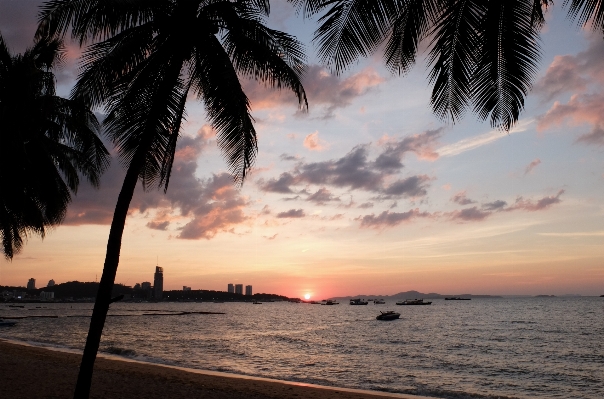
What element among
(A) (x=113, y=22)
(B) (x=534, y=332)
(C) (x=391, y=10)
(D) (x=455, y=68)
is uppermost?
(A) (x=113, y=22)

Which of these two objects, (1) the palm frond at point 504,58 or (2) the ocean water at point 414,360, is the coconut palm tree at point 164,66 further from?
(2) the ocean water at point 414,360

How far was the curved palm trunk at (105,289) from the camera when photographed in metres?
7.71

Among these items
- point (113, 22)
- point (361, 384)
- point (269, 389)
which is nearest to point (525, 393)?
point (361, 384)

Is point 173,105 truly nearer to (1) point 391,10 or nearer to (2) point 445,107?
(1) point 391,10

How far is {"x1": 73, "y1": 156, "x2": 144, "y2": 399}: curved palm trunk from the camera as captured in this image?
7715mm

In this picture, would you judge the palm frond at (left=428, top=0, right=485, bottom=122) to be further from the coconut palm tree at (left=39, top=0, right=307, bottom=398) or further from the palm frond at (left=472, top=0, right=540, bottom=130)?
the coconut palm tree at (left=39, top=0, right=307, bottom=398)

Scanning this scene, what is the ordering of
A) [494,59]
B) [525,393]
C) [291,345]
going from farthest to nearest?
1. [291,345]
2. [525,393]
3. [494,59]

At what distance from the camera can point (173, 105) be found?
30.5 ft

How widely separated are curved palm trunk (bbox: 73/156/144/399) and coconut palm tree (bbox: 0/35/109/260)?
761cm

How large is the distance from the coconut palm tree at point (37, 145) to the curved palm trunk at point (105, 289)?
7.61 metres

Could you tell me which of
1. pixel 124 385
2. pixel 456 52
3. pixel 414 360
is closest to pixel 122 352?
pixel 124 385

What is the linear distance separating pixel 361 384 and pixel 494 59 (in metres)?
21.9

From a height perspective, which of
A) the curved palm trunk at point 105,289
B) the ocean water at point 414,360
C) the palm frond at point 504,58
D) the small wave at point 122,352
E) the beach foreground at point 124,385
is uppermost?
the palm frond at point 504,58

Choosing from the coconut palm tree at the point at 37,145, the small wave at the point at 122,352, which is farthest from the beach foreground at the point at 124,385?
the small wave at the point at 122,352
